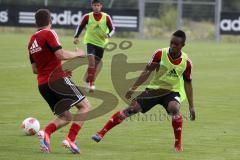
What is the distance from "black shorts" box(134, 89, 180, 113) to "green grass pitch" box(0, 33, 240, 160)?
680 mm

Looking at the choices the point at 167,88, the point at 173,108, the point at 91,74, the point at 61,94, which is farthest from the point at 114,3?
the point at 61,94

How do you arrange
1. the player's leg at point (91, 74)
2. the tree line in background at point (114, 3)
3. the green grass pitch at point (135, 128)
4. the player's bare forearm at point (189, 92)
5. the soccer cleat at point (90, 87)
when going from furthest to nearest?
the tree line in background at point (114, 3) → the player's leg at point (91, 74) → the soccer cleat at point (90, 87) → the player's bare forearm at point (189, 92) → the green grass pitch at point (135, 128)

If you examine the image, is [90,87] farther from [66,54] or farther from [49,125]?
[66,54]

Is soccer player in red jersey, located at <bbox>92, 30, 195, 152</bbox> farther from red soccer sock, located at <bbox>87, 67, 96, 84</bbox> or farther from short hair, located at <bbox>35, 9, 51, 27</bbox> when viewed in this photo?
red soccer sock, located at <bbox>87, 67, 96, 84</bbox>

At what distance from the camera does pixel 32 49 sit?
38.6ft

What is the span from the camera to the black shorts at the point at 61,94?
1180 cm

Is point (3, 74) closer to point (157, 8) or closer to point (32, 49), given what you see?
point (32, 49)

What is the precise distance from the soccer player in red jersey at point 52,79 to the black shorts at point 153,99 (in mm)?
976

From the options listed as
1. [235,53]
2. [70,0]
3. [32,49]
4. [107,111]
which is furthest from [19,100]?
[70,0]

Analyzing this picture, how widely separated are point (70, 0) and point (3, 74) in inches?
1016

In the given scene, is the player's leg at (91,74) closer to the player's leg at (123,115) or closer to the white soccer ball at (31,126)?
the white soccer ball at (31,126)

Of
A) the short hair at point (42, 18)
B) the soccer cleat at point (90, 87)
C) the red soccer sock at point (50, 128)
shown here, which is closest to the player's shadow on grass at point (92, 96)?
the soccer cleat at point (90, 87)

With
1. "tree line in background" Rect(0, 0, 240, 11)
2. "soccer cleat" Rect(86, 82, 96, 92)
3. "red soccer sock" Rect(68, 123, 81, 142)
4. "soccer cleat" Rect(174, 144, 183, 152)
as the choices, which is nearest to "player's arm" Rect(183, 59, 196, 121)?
"soccer cleat" Rect(174, 144, 183, 152)

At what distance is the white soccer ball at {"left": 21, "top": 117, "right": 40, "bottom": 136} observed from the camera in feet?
44.2
